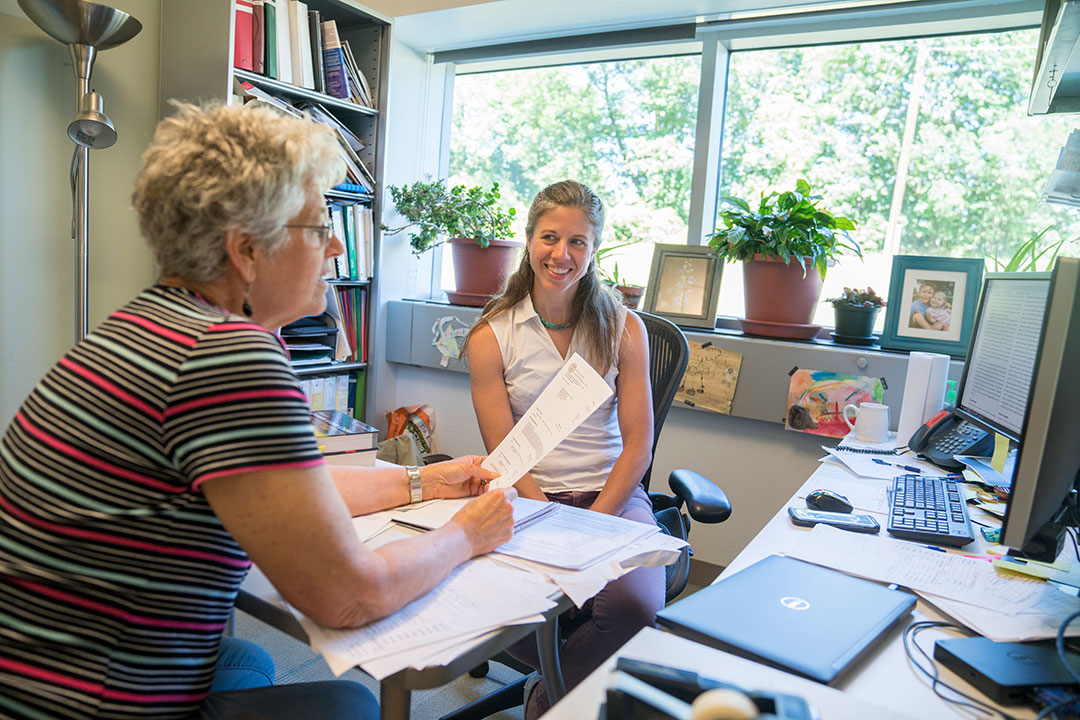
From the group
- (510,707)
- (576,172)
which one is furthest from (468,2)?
(510,707)

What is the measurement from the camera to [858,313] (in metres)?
2.43

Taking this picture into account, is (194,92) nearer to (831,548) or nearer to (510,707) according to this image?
(510,707)

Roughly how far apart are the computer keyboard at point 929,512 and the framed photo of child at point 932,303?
0.79 m

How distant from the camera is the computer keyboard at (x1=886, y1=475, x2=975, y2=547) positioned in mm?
1293

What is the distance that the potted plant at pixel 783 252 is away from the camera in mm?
2410

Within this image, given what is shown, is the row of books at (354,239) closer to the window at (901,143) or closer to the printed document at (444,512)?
the window at (901,143)

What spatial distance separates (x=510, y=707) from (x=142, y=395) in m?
1.39

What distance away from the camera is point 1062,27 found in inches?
53.2

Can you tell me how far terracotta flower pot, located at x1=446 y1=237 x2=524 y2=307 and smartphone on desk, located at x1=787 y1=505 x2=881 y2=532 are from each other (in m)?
1.95

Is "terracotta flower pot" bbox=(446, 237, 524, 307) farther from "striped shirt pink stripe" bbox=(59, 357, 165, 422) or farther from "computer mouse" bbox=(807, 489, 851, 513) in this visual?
"striped shirt pink stripe" bbox=(59, 357, 165, 422)

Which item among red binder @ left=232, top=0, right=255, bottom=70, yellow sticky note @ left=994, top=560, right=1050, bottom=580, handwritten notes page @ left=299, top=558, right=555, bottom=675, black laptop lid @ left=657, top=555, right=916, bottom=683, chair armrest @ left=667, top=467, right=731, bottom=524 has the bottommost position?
chair armrest @ left=667, top=467, right=731, bottom=524

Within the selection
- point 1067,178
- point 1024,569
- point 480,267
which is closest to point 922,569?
point 1024,569

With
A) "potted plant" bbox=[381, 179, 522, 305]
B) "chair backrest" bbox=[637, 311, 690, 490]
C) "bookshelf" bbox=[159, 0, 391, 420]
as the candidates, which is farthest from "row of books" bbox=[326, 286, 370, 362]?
"chair backrest" bbox=[637, 311, 690, 490]

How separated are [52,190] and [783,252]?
248 cm
